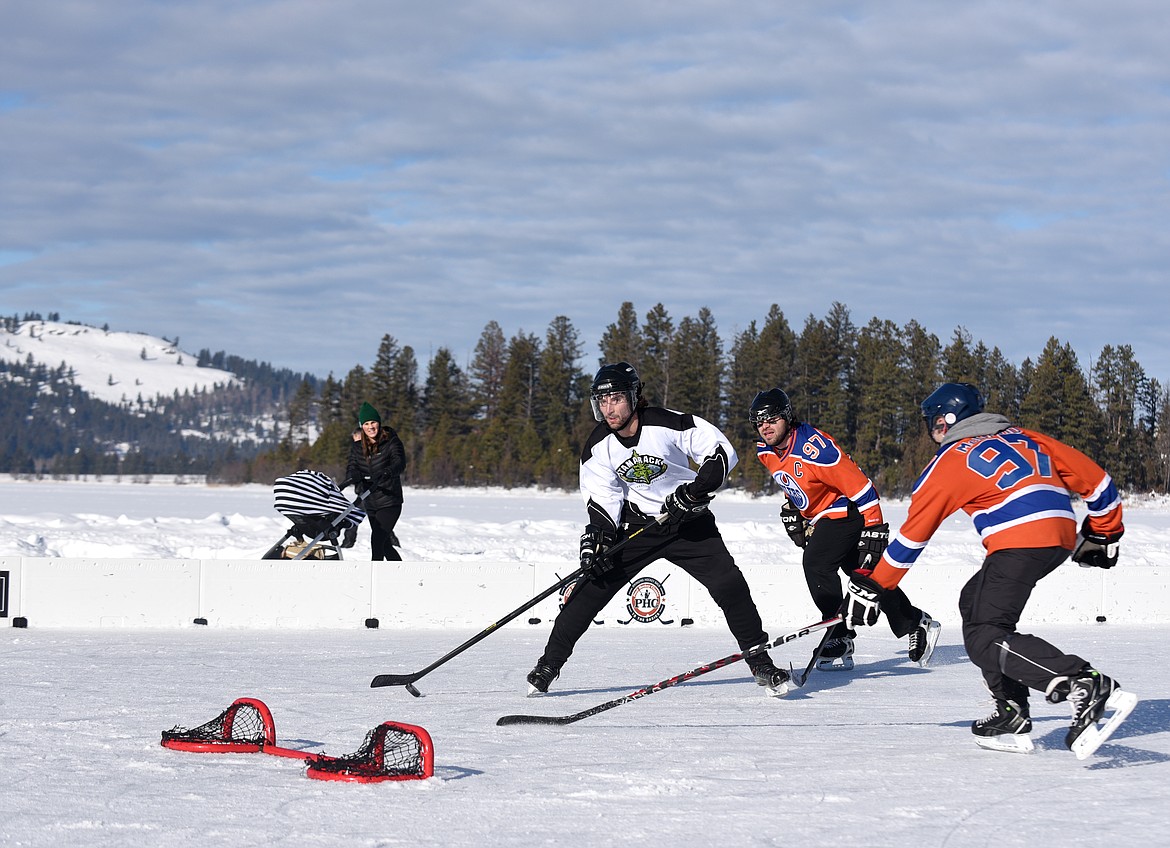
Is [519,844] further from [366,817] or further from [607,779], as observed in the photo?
[607,779]

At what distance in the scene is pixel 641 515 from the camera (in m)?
5.44

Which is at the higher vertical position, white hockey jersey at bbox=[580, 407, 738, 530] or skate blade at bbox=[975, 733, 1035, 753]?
white hockey jersey at bbox=[580, 407, 738, 530]

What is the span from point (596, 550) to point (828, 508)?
147cm

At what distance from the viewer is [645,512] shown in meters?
5.43

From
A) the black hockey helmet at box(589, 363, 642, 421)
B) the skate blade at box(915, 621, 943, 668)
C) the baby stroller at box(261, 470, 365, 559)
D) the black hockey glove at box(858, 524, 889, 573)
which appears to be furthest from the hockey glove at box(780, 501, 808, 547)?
the baby stroller at box(261, 470, 365, 559)

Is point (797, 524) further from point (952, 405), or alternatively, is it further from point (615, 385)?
point (952, 405)

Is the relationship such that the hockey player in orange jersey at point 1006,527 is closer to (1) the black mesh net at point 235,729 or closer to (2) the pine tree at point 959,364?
(1) the black mesh net at point 235,729

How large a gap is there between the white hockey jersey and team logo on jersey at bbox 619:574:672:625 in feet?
11.5

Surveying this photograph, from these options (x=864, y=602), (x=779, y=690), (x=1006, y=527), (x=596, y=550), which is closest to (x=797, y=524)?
(x=779, y=690)

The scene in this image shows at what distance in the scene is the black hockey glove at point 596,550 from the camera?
17.2ft

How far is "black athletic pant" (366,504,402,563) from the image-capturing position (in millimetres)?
9219

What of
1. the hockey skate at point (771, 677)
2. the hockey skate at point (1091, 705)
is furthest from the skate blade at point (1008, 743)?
the hockey skate at point (771, 677)

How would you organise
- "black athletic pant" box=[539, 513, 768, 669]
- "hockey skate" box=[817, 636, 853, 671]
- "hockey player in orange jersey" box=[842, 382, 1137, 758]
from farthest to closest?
"hockey skate" box=[817, 636, 853, 671], "black athletic pant" box=[539, 513, 768, 669], "hockey player in orange jersey" box=[842, 382, 1137, 758]

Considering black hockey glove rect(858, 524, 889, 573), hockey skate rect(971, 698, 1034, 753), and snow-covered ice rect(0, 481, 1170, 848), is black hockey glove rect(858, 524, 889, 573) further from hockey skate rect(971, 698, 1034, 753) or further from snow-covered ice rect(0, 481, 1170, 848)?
hockey skate rect(971, 698, 1034, 753)
